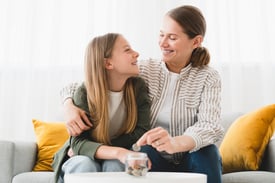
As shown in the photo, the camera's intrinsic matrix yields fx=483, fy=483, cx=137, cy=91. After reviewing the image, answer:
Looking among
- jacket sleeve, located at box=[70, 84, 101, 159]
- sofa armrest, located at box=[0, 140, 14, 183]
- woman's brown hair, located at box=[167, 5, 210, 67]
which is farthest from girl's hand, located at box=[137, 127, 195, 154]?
sofa armrest, located at box=[0, 140, 14, 183]

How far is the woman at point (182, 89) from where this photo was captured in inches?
68.8

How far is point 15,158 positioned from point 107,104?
2.63 ft

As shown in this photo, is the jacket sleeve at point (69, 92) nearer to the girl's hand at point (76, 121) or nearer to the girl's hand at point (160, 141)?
the girl's hand at point (76, 121)

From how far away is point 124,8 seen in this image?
125 inches

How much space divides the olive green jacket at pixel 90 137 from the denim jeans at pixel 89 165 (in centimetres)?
3

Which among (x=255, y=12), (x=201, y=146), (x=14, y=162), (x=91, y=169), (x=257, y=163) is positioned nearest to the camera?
(x=91, y=169)

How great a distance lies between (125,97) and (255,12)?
158 cm

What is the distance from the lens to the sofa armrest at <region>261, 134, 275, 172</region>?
2055 millimetres

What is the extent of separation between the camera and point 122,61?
6.02 feet

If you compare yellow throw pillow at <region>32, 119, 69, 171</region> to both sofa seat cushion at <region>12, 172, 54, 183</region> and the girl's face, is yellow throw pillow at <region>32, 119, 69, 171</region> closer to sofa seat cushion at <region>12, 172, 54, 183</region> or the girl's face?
sofa seat cushion at <region>12, 172, 54, 183</region>

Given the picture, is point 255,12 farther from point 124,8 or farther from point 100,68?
point 100,68

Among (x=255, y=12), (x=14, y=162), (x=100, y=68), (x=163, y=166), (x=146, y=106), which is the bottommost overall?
(x=14, y=162)

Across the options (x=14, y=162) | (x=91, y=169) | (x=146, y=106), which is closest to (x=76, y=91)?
(x=146, y=106)

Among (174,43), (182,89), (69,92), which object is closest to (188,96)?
(182,89)
